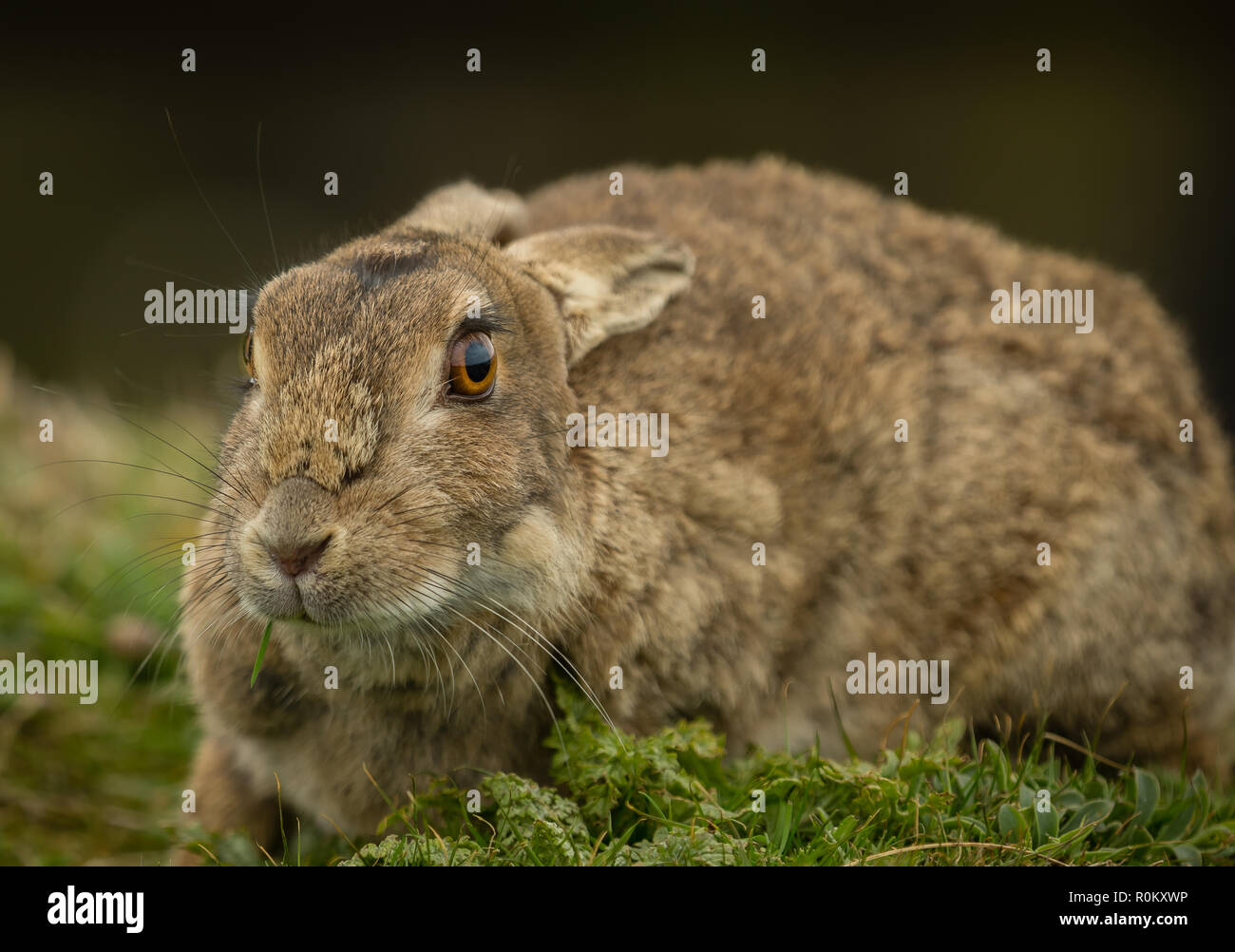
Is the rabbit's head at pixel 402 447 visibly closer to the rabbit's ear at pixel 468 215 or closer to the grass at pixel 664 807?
the rabbit's ear at pixel 468 215

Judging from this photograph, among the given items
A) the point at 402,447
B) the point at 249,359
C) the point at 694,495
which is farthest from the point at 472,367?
the point at 694,495

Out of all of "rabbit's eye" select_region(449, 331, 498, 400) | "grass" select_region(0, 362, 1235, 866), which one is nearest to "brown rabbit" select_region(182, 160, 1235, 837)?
"rabbit's eye" select_region(449, 331, 498, 400)

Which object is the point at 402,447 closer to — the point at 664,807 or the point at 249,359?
the point at 249,359

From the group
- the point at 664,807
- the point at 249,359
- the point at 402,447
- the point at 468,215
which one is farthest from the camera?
the point at 468,215

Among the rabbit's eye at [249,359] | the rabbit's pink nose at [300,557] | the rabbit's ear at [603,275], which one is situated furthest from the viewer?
the rabbit's ear at [603,275]

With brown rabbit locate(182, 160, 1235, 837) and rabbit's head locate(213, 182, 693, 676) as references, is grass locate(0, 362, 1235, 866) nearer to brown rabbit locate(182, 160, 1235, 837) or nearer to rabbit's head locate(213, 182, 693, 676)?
brown rabbit locate(182, 160, 1235, 837)

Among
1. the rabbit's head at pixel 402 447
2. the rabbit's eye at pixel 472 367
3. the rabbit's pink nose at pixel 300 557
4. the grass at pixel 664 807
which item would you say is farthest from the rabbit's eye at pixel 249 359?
the rabbit's pink nose at pixel 300 557
